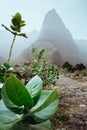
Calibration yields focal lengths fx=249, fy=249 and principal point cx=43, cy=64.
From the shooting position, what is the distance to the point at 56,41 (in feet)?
229

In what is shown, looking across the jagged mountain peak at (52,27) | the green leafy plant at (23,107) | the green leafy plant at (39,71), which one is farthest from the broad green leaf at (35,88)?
the jagged mountain peak at (52,27)

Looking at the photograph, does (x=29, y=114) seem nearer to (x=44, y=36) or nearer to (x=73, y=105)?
(x=73, y=105)

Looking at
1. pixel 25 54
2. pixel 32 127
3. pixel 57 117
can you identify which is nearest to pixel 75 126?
pixel 57 117

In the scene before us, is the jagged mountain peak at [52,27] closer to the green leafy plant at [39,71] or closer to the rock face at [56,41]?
the rock face at [56,41]

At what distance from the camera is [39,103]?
35 centimetres

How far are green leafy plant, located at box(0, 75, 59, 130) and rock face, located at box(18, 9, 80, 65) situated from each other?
5193 centimetres

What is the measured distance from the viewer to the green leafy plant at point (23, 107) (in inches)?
12.6

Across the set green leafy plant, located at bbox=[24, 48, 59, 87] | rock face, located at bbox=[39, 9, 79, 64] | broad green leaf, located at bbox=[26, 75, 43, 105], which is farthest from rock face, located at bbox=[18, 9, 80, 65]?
broad green leaf, located at bbox=[26, 75, 43, 105]

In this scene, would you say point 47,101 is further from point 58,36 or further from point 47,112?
point 58,36

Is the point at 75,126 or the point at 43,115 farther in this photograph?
the point at 75,126

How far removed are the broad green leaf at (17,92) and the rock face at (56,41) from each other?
51.9 m

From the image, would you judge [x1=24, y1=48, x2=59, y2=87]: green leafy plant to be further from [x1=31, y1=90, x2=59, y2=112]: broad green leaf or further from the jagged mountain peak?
the jagged mountain peak

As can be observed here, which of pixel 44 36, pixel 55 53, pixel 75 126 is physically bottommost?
pixel 75 126

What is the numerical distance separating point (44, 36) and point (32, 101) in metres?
71.2
